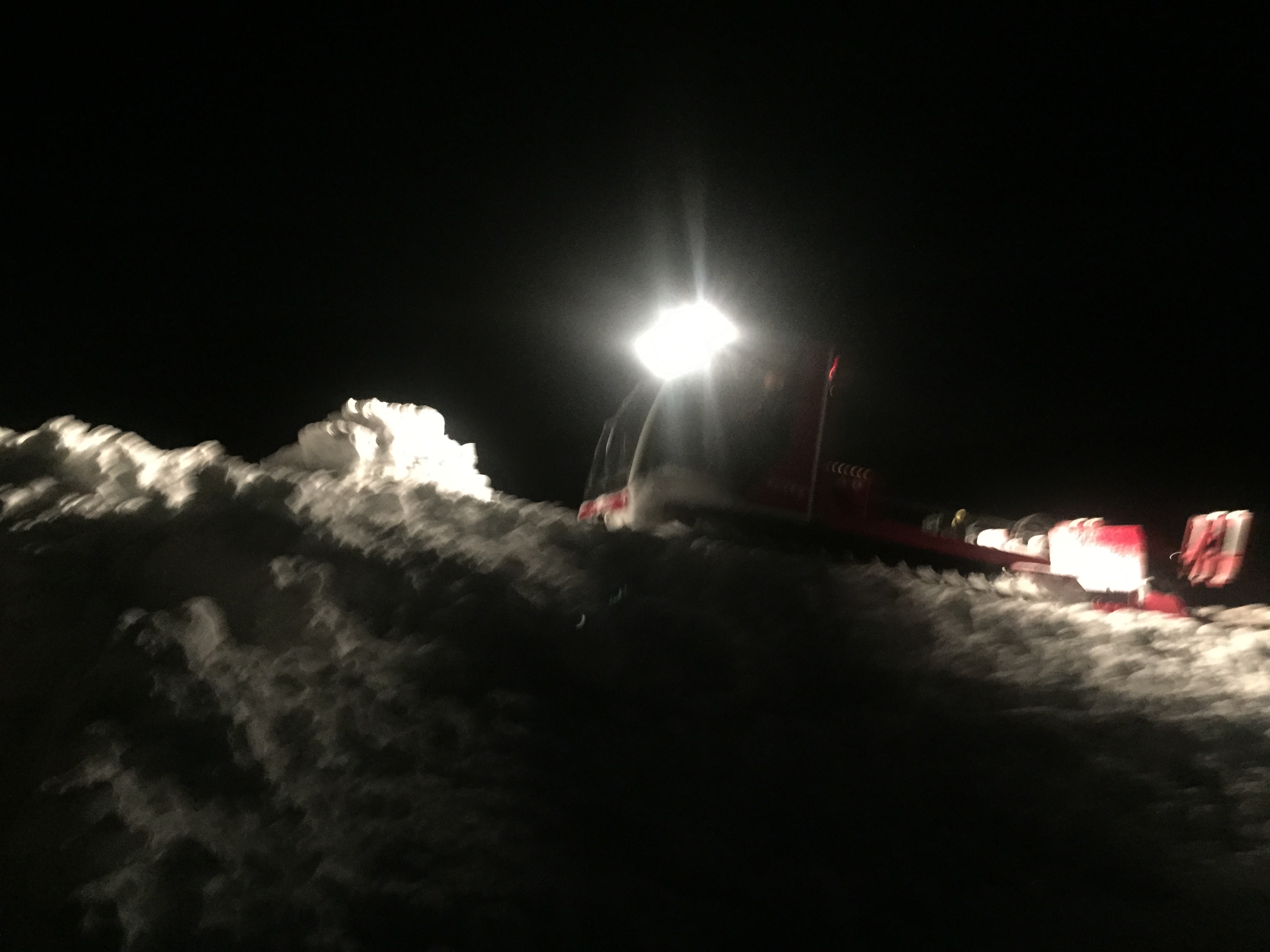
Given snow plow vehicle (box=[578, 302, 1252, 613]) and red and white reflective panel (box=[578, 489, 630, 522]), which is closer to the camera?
snow plow vehicle (box=[578, 302, 1252, 613])

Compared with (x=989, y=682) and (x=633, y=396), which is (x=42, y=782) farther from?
(x=633, y=396)

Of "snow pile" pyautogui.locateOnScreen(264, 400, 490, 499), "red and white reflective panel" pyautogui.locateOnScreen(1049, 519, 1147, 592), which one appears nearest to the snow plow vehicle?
"red and white reflective panel" pyautogui.locateOnScreen(1049, 519, 1147, 592)

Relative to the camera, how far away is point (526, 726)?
4.82 feet

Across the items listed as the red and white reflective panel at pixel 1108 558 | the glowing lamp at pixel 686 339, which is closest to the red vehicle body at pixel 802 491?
the red and white reflective panel at pixel 1108 558

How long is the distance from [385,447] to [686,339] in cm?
202

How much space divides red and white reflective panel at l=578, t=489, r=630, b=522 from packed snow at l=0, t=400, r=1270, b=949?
7.30 feet

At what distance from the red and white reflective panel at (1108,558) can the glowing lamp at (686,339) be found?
2223mm

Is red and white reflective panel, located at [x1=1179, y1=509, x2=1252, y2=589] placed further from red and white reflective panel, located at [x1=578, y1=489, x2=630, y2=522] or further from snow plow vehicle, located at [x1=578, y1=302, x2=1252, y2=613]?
red and white reflective panel, located at [x1=578, y1=489, x2=630, y2=522]

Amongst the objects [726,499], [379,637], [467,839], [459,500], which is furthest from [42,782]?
[726,499]

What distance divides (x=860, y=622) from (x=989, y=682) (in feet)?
1.16

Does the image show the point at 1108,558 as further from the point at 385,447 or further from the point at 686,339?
the point at 385,447

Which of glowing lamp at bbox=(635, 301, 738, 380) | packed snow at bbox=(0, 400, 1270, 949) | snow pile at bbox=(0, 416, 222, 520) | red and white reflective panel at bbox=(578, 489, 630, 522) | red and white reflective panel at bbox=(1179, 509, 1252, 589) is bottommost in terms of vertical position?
packed snow at bbox=(0, 400, 1270, 949)

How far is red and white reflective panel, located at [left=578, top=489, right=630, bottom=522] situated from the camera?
448cm

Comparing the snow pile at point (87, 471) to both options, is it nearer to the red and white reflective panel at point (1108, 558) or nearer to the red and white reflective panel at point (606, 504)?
the red and white reflective panel at point (606, 504)
